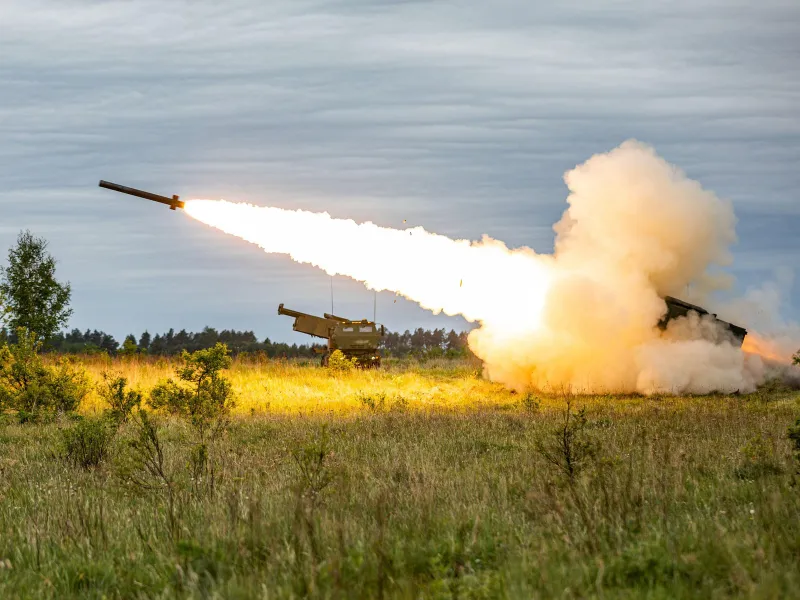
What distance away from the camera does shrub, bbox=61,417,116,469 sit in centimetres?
1425

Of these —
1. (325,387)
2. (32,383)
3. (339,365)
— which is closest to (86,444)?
(32,383)

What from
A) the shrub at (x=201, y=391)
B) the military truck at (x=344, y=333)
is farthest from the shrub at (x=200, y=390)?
the military truck at (x=344, y=333)

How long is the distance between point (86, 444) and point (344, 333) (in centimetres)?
3213

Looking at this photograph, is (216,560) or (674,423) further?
(674,423)

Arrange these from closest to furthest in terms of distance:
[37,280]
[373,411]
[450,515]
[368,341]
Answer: [450,515], [373,411], [368,341], [37,280]

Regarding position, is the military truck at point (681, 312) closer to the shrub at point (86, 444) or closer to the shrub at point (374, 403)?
the shrub at point (374, 403)

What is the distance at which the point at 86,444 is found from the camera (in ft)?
48.0

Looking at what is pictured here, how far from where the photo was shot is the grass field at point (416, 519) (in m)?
6.52

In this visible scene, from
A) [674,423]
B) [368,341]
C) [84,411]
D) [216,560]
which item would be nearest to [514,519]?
[216,560]

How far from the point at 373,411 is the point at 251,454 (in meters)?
8.61

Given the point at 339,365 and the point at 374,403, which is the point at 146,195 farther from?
the point at 339,365

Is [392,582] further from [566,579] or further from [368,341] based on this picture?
[368,341]

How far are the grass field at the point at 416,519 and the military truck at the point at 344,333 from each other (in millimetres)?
29282

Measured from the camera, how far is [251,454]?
14.3m
